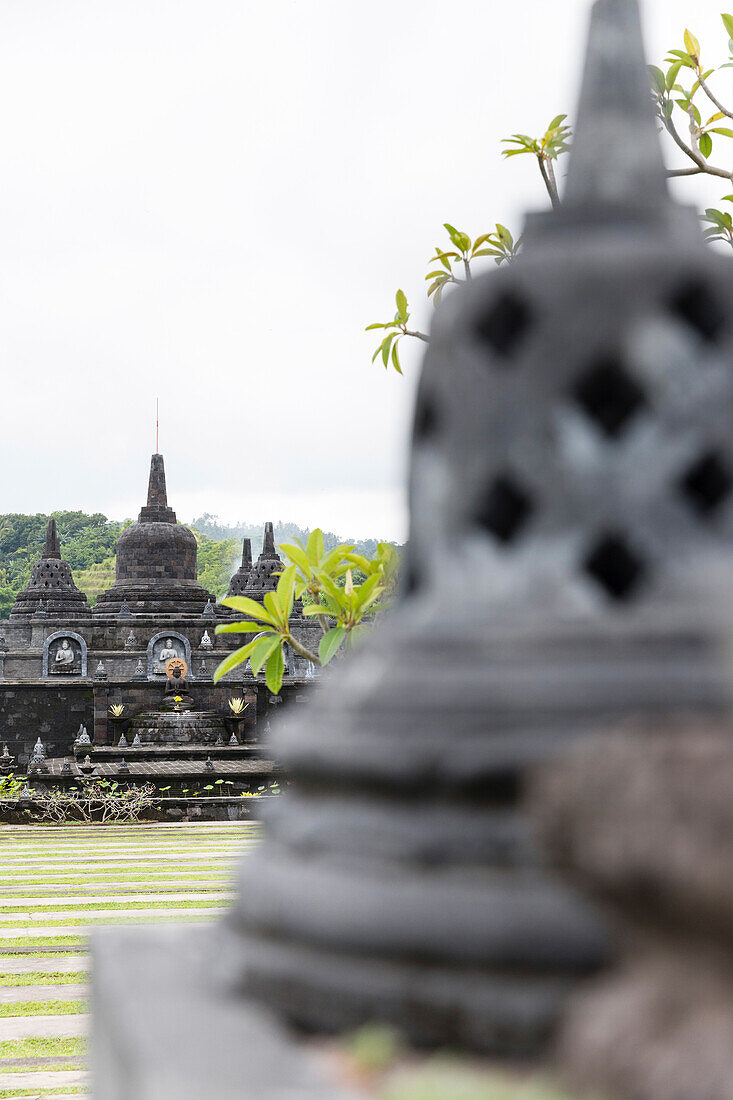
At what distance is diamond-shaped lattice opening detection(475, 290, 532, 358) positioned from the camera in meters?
1.36

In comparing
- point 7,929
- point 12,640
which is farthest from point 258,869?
point 12,640

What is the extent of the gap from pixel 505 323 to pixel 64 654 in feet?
103

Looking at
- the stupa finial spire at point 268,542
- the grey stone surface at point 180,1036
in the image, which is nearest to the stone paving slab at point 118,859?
the grey stone surface at point 180,1036

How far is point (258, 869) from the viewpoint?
136cm

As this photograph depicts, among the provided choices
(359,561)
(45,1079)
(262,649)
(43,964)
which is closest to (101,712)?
(43,964)

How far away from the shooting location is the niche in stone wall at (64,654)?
Result: 3103 cm

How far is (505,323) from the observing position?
1391mm

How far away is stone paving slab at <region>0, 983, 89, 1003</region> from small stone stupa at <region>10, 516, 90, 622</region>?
2751cm

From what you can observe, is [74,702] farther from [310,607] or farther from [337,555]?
[337,555]

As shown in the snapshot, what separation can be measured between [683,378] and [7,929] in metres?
8.22

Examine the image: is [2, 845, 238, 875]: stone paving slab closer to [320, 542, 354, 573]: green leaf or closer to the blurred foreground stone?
[320, 542, 354, 573]: green leaf

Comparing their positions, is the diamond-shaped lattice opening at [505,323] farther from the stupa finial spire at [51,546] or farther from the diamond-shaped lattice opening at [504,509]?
the stupa finial spire at [51,546]

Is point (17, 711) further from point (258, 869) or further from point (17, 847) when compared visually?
point (258, 869)

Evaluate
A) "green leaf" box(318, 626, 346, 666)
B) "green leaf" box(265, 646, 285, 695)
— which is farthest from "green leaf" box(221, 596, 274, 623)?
"green leaf" box(318, 626, 346, 666)
